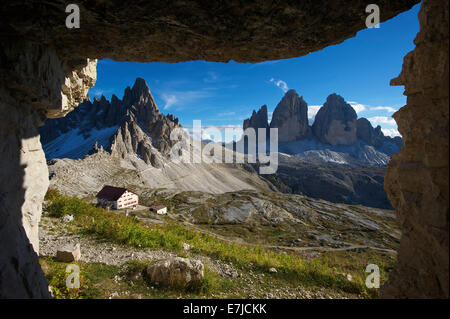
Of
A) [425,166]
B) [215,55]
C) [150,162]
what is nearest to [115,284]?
[215,55]

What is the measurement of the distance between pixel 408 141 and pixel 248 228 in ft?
170

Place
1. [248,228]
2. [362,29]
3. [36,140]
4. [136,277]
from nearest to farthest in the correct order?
[362,29] < [36,140] < [136,277] < [248,228]

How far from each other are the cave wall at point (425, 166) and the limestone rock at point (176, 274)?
5051 mm

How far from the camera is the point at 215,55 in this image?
5.53m

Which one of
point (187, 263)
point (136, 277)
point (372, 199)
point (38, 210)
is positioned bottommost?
point (372, 199)

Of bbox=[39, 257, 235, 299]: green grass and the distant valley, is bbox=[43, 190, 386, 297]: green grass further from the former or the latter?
the distant valley

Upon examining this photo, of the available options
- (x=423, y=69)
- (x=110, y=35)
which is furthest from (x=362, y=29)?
(x=110, y=35)

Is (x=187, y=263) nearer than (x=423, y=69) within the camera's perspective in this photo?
No

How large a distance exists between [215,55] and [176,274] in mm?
6763

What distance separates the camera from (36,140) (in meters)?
5.58

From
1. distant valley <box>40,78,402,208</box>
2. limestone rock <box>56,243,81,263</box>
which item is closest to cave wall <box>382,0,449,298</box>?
limestone rock <box>56,243,81,263</box>

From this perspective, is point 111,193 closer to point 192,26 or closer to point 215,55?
point 215,55
